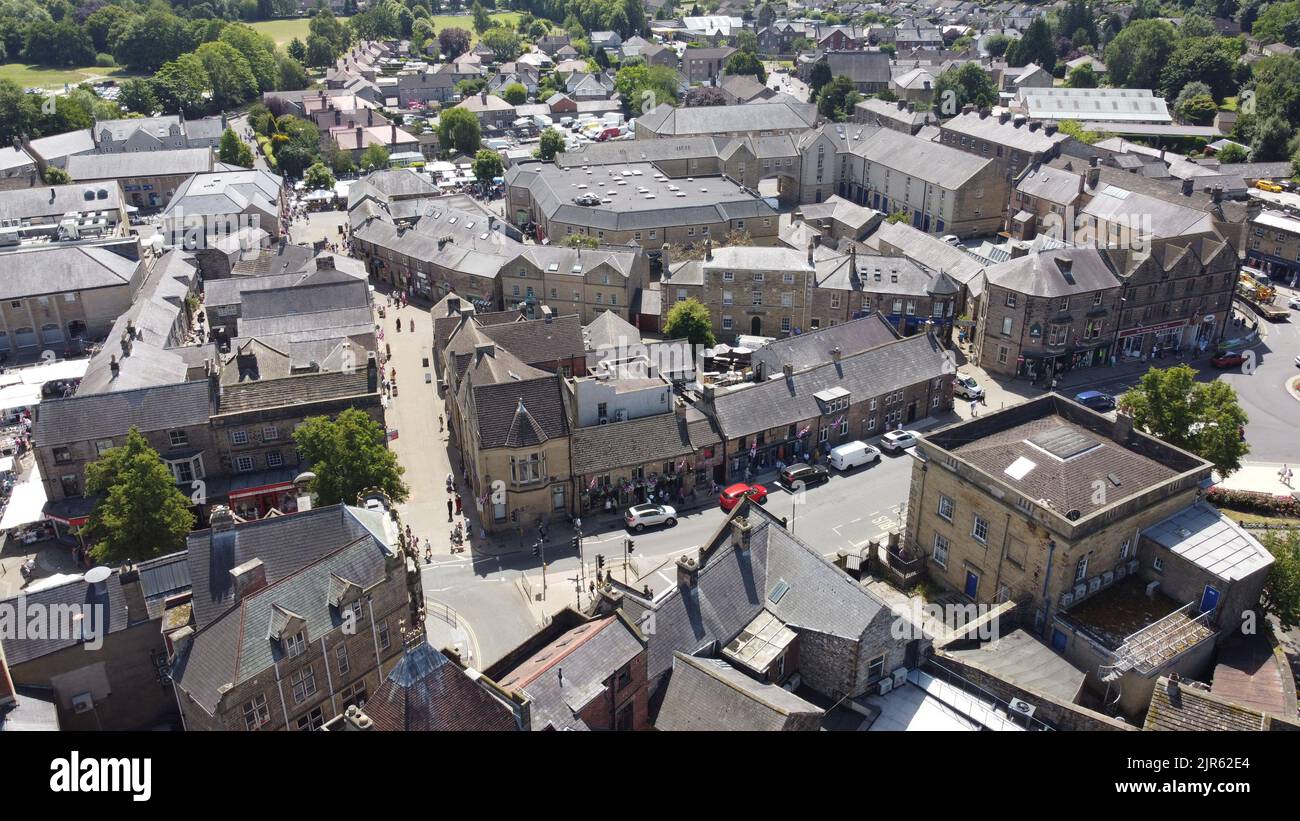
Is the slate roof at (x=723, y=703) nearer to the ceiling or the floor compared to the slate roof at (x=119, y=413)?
nearer to the floor

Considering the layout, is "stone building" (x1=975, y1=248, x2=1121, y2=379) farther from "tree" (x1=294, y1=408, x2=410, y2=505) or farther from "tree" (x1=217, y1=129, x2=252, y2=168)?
"tree" (x1=217, y1=129, x2=252, y2=168)

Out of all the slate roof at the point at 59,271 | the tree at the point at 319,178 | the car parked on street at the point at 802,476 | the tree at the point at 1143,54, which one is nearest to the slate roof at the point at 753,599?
the car parked on street at the point at 802,476

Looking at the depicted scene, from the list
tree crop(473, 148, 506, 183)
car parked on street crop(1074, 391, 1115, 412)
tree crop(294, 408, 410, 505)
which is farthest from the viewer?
tree crop(473, 148, 506, 183)

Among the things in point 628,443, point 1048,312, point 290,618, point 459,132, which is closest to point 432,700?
point 290,618

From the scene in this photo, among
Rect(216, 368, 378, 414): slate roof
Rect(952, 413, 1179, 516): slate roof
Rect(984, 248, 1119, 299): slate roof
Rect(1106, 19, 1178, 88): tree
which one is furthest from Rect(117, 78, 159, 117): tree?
Rect(1106, 19, 1178, 88): tree

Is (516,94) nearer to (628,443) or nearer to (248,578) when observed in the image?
(628,443)

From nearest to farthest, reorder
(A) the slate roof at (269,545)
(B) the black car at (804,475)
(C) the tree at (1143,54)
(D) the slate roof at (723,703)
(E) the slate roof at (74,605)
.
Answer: (D) the slate roof at (723,703)
(E) the slate roof at (74,605)
(A) the slate roof at (269,545)
(B) the black car at (804,475)
(C) the tree at (1143,54)

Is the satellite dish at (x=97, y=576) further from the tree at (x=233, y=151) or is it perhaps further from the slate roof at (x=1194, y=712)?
the tree at (x=233, y=151)
